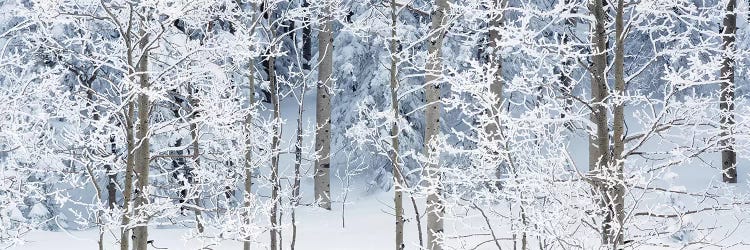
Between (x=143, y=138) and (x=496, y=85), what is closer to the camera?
(x=143, y=138)

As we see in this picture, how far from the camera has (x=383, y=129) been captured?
20.6 metres

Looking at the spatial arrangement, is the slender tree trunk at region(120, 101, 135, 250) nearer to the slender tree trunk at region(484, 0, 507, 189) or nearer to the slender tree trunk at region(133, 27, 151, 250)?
the slender tree trunk at region(133, 27, 151, 250)

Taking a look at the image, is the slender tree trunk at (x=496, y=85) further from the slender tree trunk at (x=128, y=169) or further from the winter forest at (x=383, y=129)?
the slender tree trunk at (x=128, y=169)

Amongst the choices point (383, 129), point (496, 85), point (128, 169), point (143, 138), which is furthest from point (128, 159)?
point (383, 129)

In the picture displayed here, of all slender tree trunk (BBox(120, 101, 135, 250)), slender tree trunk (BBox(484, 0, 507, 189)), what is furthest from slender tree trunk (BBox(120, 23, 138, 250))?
slender tree trunk (BBox(484, 0, 507, 189))

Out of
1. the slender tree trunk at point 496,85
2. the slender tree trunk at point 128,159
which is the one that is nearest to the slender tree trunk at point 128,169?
the slender tree trunk at point 128,159

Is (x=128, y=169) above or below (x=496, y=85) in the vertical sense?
below

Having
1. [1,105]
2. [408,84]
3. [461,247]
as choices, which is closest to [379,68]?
[408,84]

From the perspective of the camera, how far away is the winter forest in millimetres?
5371

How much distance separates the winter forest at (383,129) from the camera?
537 centimetres

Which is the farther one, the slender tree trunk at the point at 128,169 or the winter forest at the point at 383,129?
the slender tree trunk at the point at 128,169

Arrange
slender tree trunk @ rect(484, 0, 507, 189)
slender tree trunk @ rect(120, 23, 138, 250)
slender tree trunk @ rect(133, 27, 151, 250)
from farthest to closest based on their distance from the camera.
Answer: slender tree trunk @ rect(133, 27, 151, 250) < slender tree trunk @ rect(120, 23, 138, 250) < slender tree trunk @ rect(484, 0, 507, 189)

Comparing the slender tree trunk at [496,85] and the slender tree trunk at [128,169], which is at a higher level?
the slender tree trunk at [496,85]

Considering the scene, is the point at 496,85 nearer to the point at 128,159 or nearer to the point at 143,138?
the point at 143,138
